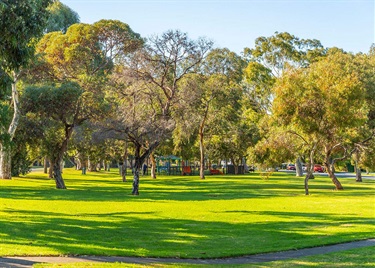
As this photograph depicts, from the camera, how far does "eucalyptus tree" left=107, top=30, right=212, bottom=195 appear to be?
104 feet

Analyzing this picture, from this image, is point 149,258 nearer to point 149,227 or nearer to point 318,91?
point 149,227

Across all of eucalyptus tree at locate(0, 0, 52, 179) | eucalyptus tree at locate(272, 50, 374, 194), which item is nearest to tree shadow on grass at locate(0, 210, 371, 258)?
eucalyptus tree at locate(0, 0, 52, 179)

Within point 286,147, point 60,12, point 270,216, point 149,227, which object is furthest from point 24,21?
point 60,12

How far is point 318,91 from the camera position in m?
34.3

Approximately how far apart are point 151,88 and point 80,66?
21606 mm

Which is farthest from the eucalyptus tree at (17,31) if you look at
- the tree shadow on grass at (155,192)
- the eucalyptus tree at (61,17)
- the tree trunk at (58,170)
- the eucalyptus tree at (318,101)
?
the eucalyptus tree at (61,17)

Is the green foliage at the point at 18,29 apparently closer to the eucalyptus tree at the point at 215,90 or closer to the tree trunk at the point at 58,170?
the tree trunk at the point at 58,170

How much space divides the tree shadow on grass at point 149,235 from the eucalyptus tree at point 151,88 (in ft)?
35.7

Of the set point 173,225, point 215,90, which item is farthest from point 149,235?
point 215,90

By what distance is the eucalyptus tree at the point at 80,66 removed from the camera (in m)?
36.5

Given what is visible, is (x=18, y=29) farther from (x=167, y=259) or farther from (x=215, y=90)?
(x=215, y=90)

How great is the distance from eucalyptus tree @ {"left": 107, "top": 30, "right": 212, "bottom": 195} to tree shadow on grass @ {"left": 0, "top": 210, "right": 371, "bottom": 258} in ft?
35.7

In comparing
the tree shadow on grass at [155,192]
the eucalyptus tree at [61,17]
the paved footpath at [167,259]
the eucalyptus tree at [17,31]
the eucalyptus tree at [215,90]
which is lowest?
the paved footpath at [167,259]

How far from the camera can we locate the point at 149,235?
16031 millimetres
